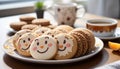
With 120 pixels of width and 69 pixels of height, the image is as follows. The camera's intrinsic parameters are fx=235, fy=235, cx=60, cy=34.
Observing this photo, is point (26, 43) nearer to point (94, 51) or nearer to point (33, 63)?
point (33, 63)

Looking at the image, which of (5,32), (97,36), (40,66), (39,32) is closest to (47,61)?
(40,66)

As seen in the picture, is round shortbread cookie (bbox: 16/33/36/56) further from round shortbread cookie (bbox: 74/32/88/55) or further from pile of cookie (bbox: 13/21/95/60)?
round shortbread cookie (bbox: 74/32/88/55)

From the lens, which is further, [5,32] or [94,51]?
[5,32]

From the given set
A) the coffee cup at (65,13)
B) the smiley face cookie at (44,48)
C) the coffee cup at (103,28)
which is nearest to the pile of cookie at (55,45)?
the smiley face cookie at (44,48)

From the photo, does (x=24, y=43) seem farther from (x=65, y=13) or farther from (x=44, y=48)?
(x=65, y=13)

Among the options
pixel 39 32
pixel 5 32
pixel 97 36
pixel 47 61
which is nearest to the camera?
pixel 47 61

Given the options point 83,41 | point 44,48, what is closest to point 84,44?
point 83,41

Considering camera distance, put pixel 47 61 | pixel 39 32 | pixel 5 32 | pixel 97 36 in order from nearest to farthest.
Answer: pixel 47 61 < pixel 39 32 < pixel 97 36 < pixel 5 32
